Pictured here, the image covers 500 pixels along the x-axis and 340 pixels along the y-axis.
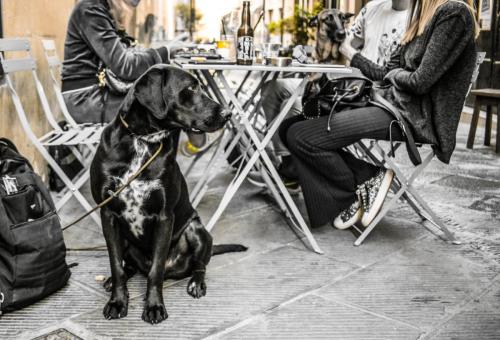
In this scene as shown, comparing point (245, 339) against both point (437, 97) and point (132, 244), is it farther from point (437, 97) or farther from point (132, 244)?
point (437, 97)

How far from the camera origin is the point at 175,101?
2.52 m

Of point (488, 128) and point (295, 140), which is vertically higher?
point (295, 140)

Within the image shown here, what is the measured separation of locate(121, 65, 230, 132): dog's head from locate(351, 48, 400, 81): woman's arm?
1.50m

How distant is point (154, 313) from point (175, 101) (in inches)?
35.3

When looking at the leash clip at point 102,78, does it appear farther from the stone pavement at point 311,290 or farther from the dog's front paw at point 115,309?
the dog's front paw at point 115,309

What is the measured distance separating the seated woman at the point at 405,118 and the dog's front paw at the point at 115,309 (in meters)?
1.31

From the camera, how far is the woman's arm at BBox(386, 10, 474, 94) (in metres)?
3.19

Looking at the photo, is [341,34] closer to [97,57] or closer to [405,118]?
[405,118]

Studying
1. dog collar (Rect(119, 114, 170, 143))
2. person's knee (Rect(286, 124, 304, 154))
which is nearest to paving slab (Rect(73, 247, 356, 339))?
person's knee (Rect(286, 124, 304, 154))

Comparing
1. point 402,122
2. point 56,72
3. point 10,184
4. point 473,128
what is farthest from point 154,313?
point 473,128

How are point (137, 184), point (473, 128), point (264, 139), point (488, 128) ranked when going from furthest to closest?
point (488, 128)
point (473, 128)
point (264, 139)
point (137, 184)

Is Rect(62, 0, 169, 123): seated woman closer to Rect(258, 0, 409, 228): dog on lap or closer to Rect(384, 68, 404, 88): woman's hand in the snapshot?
Rect(258, 0, 409, 228): dog on lap

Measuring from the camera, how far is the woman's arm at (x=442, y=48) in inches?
126

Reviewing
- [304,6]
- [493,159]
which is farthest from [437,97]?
[304,6]
